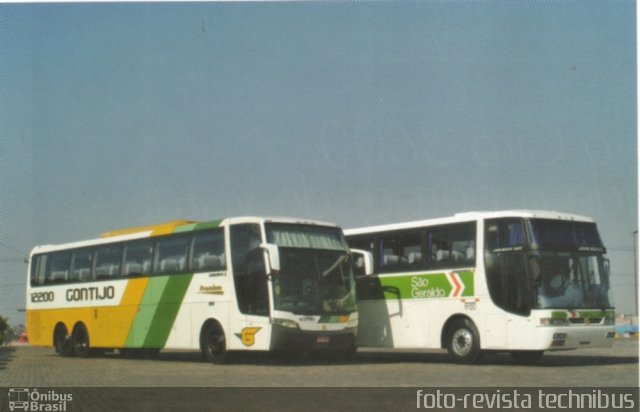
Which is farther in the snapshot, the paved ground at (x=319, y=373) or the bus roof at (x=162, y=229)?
the bus roof at (x=162, y=229)

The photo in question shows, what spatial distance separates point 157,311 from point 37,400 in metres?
10.9

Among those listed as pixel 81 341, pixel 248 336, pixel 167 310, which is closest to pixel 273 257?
pixel 248 336

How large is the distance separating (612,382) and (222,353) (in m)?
9.20

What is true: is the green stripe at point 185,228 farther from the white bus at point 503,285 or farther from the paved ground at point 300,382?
the white bus at point 503,285

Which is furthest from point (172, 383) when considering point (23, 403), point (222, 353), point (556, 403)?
point (556, 403)

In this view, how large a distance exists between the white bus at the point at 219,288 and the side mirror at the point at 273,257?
0.02m

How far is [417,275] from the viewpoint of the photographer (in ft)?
74.0

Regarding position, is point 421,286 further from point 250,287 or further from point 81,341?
point 81,341

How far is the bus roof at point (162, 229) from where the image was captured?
863 inches

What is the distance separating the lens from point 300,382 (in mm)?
16422

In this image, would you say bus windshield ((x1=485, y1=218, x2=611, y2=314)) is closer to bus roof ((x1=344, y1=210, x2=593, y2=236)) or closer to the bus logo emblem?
bus roof ((x1=344, y1=210, x2=593, y2=236))

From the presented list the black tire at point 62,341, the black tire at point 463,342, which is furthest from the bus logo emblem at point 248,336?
the black tire at point 62,341

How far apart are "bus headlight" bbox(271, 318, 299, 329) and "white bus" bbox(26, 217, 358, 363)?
0.02m

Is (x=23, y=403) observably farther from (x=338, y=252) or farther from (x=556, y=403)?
(x=338, y=252)
